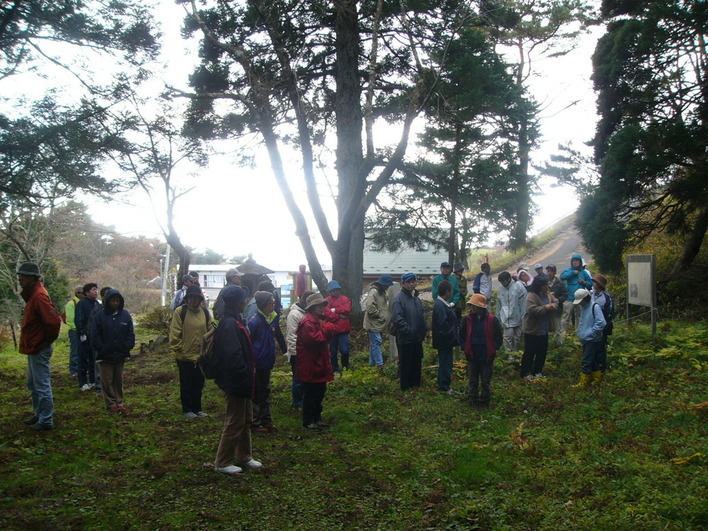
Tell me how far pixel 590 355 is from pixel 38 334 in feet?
25.2

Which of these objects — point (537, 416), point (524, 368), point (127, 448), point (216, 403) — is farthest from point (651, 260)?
point (127, 448)

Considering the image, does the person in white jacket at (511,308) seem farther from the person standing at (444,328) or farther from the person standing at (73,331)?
the person standing at (73,331)

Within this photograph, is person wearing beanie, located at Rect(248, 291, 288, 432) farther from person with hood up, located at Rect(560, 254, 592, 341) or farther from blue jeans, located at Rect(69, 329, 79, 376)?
person with hood up, located at Rect(560, 254, 592, 341)

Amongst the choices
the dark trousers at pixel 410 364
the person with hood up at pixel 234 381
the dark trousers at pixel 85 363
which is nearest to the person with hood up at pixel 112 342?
the dark trousers at pixel 85 363

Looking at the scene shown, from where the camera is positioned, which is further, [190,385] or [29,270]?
[190,385]

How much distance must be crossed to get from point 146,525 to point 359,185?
8.84 m

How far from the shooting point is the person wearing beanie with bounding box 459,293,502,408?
25.7 ft

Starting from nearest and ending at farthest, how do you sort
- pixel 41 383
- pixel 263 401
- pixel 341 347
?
pixel 41 383
pixel 263 401
pixel 341 347

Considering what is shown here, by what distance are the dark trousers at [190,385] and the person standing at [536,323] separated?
5.41m

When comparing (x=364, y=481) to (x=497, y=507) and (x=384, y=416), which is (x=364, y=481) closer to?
(x=497, y=507)

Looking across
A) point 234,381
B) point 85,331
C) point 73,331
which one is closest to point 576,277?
point 234,381

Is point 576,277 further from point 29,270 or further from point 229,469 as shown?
point 29,270

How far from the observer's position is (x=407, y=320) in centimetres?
880

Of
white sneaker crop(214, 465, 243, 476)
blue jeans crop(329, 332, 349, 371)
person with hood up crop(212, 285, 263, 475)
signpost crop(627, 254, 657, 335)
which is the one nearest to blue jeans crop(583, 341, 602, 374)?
signpost crop(627, 254, 657, 335)
